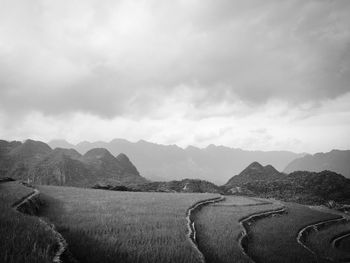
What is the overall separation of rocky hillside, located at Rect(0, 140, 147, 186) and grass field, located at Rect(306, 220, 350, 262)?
8852 centimetres

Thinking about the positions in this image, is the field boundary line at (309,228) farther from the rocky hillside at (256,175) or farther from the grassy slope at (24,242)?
the rocky hillside at (256,175)

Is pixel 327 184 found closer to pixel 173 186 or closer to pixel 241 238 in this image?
pixel 173 186

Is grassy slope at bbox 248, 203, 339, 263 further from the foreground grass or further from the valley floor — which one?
the foreground grass

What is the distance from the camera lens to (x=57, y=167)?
122 m

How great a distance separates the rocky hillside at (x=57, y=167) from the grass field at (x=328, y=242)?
88523 mm

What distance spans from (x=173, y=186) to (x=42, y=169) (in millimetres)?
76643

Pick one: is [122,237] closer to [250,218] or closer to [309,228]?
[250,218]

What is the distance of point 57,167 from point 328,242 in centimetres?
11957

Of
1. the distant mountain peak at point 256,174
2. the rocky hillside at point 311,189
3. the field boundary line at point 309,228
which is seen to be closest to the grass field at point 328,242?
the field boundary line at point 309,228

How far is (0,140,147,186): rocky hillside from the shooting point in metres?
116

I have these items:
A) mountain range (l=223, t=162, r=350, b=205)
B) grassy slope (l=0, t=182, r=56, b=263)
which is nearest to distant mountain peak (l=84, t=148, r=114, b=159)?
mountain range (l=223, t=162, r=350, b=205)

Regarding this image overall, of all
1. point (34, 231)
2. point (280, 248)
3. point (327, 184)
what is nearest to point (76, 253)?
point (34, 231)

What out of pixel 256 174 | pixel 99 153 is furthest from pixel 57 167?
pixel 256 174

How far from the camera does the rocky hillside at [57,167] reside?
11631cm
